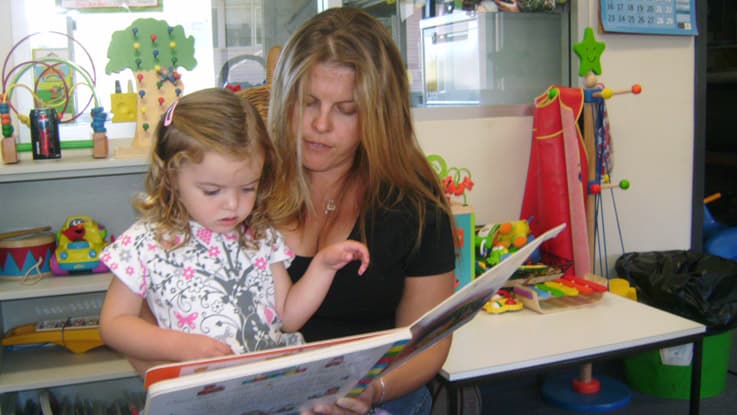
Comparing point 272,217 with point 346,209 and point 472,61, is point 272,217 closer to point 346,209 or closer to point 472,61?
point 346,209

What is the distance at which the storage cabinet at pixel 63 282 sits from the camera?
75.9 inches

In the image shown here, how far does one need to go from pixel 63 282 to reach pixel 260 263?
109 cm

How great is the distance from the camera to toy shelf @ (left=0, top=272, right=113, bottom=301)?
6.23ft

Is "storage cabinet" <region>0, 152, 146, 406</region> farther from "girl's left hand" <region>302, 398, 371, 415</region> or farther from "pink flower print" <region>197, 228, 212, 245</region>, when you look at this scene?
"girl's left hand" <region>302, 398, 371, 415</region>

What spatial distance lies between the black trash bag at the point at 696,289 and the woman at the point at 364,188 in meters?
1.37

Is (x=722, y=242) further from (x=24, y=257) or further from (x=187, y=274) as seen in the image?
(x=24, y=257)

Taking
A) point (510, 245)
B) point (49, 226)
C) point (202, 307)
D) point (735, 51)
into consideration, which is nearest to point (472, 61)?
point (510, 245)

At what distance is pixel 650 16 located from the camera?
2594 mm

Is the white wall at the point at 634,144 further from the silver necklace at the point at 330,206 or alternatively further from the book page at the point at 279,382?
the book page at the point at 279,382

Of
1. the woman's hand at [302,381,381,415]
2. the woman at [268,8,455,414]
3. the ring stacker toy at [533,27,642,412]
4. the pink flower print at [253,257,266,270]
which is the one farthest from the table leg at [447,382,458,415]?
the ring stacker toy at [533,27,642,412]

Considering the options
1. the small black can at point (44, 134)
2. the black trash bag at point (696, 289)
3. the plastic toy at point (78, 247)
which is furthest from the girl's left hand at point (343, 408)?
the black trash bag at point (696, 289)

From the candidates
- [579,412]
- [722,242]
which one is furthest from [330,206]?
[722,242]

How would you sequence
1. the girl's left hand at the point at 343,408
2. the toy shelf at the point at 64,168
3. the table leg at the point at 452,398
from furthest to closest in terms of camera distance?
the toy shelf at the point at 64,168, the table leg at the point at 452,398, the girl's left hand at the point at 343,408

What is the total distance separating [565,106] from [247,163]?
154 centimetres
